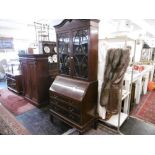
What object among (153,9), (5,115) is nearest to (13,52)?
(5,115)

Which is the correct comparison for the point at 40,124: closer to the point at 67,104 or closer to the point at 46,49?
the point at 67,104

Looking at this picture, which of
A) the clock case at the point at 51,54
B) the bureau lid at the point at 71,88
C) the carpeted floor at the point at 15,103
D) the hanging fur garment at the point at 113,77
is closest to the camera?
the hanging fur garment at the point at 113,77

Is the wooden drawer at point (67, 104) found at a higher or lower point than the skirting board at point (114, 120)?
higher

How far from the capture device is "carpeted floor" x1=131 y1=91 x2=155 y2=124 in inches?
104

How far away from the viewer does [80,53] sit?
6.63ft

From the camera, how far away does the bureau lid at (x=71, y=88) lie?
6.38ft

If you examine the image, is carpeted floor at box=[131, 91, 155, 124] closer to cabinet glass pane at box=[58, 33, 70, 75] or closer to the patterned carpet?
the patterned carpet

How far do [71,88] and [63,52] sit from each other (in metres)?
0.73

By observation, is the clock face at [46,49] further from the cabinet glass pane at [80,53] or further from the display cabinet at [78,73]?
the cabinet glass pane at [80,53]

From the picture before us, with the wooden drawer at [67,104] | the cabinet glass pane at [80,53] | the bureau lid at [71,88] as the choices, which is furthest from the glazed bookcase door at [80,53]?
the wooden drawer at [67,104]

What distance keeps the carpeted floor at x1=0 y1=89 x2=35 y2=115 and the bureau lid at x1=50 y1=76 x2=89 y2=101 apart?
52.1 inches

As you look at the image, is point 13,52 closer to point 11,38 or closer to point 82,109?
point 11,38

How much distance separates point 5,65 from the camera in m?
6.28

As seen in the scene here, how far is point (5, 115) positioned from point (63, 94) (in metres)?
1.71
